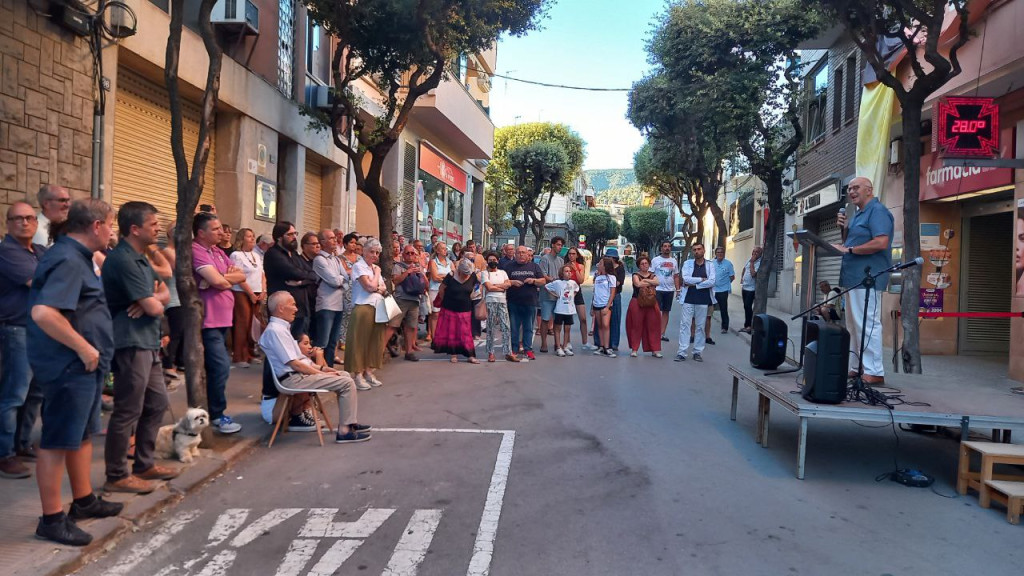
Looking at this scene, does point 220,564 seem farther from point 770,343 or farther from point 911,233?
point 911,233

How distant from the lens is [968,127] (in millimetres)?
10508

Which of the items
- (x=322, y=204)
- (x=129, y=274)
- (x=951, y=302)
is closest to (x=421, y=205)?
(x=322, y=204)

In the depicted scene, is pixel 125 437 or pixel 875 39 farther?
pixel 875 39

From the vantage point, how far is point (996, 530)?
4.72 metres

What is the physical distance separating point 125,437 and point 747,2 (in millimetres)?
17977

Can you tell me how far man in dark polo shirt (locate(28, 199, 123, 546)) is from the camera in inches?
157

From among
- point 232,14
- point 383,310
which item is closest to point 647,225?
point 232,14

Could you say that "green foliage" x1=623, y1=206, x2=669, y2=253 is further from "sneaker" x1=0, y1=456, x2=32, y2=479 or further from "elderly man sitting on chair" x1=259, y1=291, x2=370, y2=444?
"sneaker" x1=0, y1=456, x2=32, y2=479

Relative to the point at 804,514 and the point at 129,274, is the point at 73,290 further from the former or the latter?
the point at 804,514

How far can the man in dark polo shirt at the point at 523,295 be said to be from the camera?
12.2 m

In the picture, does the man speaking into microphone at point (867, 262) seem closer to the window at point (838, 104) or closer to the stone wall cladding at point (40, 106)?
the stone wall cladding at point (40, 106)

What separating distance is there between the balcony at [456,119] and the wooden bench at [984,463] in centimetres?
1732

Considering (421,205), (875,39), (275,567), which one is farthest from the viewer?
(421,205)

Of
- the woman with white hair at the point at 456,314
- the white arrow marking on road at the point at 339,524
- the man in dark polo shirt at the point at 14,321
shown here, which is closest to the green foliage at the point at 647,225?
the woman with white hair at the point at 456,314
